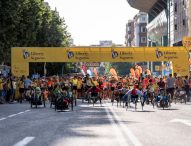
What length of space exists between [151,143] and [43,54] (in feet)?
123

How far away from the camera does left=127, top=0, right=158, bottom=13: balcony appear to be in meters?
99.8

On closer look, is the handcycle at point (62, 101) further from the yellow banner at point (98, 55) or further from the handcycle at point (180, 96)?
the yellow banner at point (98, 55)

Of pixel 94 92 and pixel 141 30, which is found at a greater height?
pixel 141 30

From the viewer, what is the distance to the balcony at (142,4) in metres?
99.8

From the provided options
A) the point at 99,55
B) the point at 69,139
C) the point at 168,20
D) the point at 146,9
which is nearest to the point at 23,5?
the point at 99,55

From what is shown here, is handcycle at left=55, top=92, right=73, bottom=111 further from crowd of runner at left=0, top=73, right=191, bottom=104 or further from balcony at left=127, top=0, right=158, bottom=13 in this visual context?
balcony at left=127, top=0, right=158, bottom=13

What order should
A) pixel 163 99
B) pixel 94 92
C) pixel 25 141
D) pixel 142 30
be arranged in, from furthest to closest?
pixel 142 30 → pixel 94 92 → pixel 163 99 → pixel 25 141

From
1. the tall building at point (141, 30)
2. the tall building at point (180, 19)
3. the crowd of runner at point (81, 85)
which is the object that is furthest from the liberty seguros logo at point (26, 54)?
the tall building at point (141, 30)

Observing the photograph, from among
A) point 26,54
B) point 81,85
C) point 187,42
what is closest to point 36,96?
point 81,85

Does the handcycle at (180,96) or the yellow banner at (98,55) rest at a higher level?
the yellow banner at (98,55)

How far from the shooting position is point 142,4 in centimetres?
10425

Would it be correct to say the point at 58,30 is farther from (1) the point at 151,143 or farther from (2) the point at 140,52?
(1) the point at 151,143

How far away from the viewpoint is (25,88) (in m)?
38.8

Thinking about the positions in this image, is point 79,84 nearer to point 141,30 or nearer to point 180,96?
point 180,96
